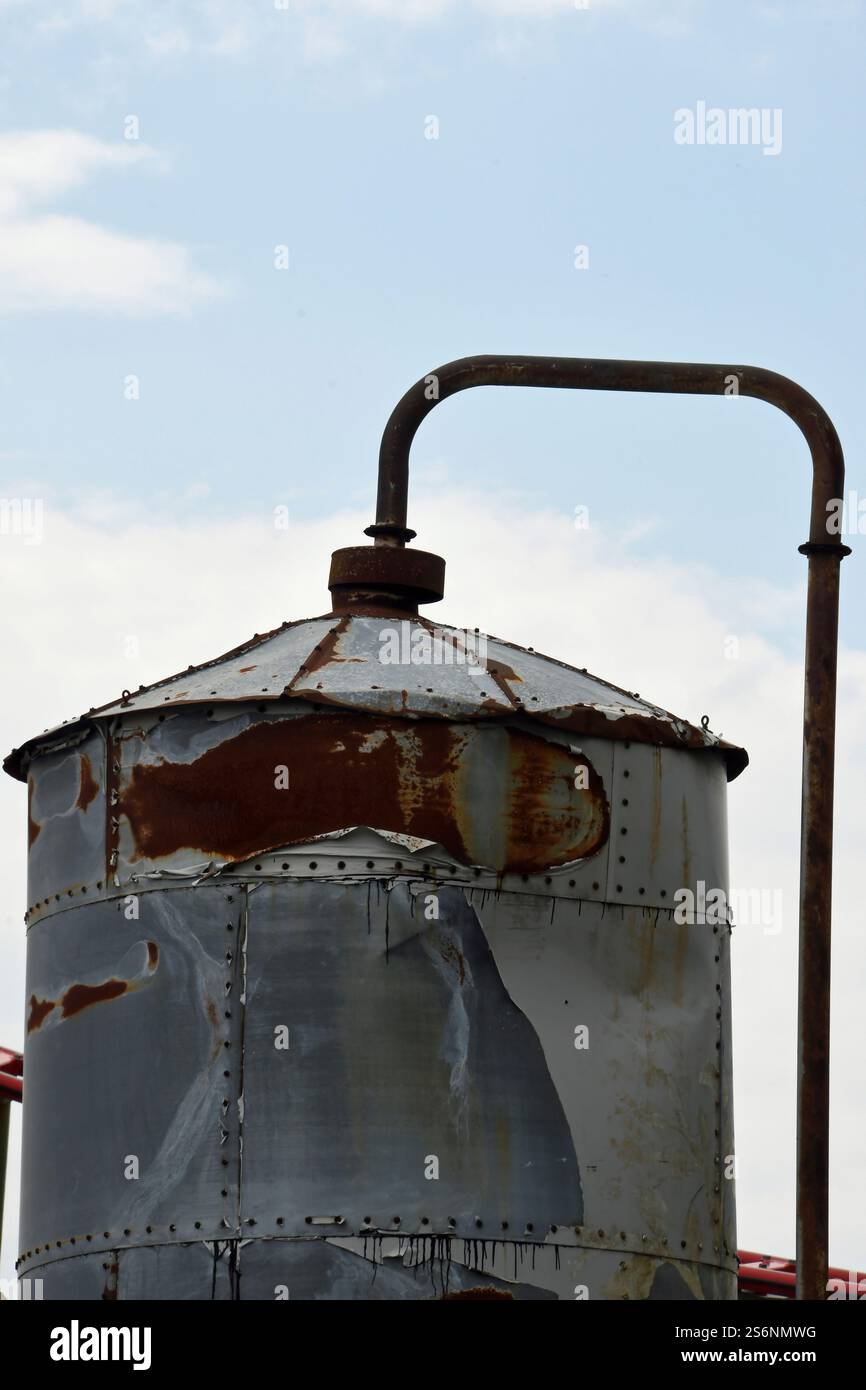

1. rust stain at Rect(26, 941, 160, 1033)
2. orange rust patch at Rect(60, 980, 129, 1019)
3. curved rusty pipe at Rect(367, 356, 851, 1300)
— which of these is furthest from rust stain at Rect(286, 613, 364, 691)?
orange rust patch at Rect(60, 980, 129, 1019)

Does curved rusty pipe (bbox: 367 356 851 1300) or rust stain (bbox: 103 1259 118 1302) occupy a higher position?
curved rusty pipe (bbox: 367 356 851 1300)

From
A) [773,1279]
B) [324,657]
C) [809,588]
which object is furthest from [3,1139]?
[809,588]

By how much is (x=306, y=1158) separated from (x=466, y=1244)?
96 cm

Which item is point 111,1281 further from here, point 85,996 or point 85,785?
point 85,785

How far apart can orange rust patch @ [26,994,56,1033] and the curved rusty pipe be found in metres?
3.53

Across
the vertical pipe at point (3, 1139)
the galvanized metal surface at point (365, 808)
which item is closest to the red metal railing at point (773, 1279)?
the vertical pipe at point (3, 1139)

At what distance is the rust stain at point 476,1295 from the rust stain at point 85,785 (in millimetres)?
3504

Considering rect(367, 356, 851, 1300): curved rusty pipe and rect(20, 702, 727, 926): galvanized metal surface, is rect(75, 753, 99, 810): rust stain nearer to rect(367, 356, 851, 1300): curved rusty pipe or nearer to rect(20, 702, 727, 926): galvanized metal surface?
rect(20, 702, 727, 926): galvanized metal surface

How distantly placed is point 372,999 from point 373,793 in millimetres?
1139

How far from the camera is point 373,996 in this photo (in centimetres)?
1180

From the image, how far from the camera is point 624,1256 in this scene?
12.0 meters

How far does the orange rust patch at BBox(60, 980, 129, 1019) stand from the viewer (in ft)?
40.2
